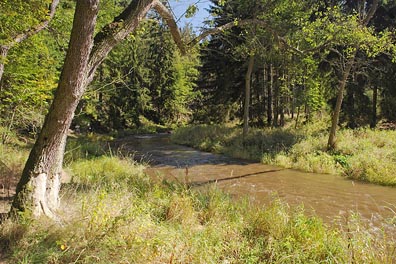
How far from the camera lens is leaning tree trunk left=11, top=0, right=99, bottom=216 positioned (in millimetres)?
3607

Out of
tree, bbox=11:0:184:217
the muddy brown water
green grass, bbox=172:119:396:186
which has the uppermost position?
tree, bbox=11:0:184:217

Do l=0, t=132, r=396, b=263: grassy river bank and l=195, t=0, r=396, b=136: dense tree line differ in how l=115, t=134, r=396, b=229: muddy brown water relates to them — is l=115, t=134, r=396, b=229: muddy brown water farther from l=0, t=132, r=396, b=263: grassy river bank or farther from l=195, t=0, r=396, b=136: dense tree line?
l=195, t=0, r=396, b=136: dense tree line

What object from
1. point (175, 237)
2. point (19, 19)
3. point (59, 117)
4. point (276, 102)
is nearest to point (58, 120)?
point (59, 117)

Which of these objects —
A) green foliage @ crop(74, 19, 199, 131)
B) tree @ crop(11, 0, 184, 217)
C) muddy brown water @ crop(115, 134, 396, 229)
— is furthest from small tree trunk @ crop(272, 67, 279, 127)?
tree @ crop(11, 0, 184, 217)

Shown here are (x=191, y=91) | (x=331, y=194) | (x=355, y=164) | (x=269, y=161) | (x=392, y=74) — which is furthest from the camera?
(x=191, y=91)

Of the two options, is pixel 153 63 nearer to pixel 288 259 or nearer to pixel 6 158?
pixel 6 158

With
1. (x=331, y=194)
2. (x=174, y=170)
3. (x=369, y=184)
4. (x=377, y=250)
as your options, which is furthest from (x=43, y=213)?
(x=369, y=184)

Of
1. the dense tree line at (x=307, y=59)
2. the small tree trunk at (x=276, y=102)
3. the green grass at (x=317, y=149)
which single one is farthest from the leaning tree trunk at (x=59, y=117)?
the small tree trunk at (x=276, y=102)

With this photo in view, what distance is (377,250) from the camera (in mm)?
3418

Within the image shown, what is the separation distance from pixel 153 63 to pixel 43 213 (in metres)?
31.1

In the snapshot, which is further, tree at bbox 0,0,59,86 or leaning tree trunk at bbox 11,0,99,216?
tree at bbox 0,0,59,86

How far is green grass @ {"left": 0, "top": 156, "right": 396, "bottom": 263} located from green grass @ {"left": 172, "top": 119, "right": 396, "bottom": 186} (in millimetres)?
7587

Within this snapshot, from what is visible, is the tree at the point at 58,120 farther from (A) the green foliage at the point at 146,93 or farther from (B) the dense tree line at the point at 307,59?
(A) the green foliage at the point at 146,93

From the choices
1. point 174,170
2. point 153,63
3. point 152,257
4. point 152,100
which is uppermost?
point 153,63
